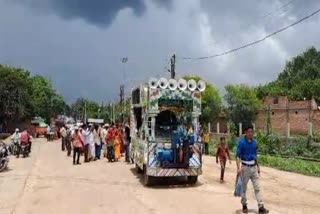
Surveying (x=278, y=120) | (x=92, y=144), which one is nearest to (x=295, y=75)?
(x=278, y=120)

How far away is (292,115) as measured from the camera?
4800cm

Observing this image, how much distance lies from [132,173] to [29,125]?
185 ft

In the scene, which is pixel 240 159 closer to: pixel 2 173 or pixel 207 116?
pixel 2 173

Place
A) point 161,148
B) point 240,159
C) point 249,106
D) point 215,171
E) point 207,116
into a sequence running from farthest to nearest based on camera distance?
point 207,116
point 249,106
point 215,171
point 161,148
point 240,159

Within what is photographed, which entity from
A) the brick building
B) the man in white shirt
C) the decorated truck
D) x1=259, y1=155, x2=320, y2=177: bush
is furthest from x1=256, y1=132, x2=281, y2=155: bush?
the decorated truck

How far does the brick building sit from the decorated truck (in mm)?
26882

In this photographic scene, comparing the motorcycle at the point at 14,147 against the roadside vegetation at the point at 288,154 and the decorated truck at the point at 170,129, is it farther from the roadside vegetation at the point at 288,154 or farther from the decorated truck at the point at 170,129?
the decorated truck at the point at 170,129

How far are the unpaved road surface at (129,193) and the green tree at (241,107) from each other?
104 feet

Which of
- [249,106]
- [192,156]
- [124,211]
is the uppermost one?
[249,106]

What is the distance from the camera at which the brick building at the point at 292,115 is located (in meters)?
44.8

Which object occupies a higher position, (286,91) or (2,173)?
(286,91)

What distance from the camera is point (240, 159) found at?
11.5 metres

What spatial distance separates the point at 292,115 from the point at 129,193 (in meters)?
35.6

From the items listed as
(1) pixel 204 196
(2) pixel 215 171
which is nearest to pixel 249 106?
(2) pixel 215 171
